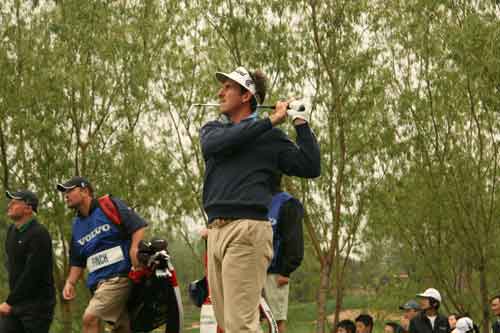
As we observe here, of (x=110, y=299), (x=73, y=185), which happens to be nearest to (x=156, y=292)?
(x=110, y=299)

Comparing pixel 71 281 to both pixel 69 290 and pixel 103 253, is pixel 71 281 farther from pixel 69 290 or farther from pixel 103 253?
pixel 103 253

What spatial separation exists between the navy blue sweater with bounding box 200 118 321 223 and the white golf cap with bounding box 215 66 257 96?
221 millimetres

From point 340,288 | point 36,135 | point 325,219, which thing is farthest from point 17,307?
point 340,288

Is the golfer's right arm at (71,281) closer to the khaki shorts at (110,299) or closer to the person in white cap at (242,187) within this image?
the khaki shorts at (110,299)

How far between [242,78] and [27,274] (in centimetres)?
423

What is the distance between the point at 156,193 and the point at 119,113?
2.11 meters

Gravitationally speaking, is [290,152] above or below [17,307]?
above

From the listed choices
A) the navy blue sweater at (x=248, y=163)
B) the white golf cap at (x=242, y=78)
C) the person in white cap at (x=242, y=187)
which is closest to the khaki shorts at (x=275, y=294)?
the person in white cap at (x=242, y=187)

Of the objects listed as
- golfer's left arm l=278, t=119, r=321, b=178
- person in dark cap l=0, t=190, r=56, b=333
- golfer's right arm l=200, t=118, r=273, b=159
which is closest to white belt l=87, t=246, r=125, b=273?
person in dark cap l=0, t=190, r=56, b=333

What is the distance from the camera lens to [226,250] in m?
5.70

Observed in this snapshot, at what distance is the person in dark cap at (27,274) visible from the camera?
9406 mm

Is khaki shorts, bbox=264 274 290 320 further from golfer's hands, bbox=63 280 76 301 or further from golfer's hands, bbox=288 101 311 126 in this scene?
golfer's hands, bbox=288 101 311 126

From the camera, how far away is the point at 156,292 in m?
8.27

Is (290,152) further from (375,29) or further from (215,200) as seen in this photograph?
(375,29)
